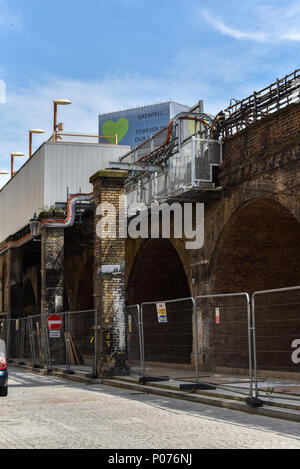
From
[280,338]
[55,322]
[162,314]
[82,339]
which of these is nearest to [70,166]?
[55,322]

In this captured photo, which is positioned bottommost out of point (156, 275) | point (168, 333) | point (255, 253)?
point (168, 333)

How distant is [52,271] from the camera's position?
27.0 metres

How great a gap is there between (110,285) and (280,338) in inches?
283

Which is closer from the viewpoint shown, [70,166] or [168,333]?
[168,333]

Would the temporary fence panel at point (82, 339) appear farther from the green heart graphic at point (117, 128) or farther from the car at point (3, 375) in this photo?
the green heart graphic at point (117, 128)

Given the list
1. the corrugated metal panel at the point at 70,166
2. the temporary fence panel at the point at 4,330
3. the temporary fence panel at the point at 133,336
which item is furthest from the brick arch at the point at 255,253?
the temporary fence panel at the point at 4,330

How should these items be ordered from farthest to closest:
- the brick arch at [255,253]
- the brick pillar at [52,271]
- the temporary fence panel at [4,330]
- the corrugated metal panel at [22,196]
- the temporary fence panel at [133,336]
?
the temporary fence panel at [4,330] < the corrugated metal panel at [22,196] < the brick pillar at [52,271] < the brick arch at [255,253] < the temporary fence panel at [133,336]

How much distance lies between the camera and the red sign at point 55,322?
922 inches

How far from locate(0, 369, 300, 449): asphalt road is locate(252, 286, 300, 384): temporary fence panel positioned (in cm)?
139

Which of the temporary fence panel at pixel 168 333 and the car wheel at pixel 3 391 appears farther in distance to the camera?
the temporary fence panel at pixel 168 333

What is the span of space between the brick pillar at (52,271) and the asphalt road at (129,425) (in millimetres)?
12043

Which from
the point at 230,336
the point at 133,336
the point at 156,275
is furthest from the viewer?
the point at 156,275

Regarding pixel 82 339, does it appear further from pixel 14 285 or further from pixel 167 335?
pixel 14 285

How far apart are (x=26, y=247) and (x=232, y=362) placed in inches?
846
